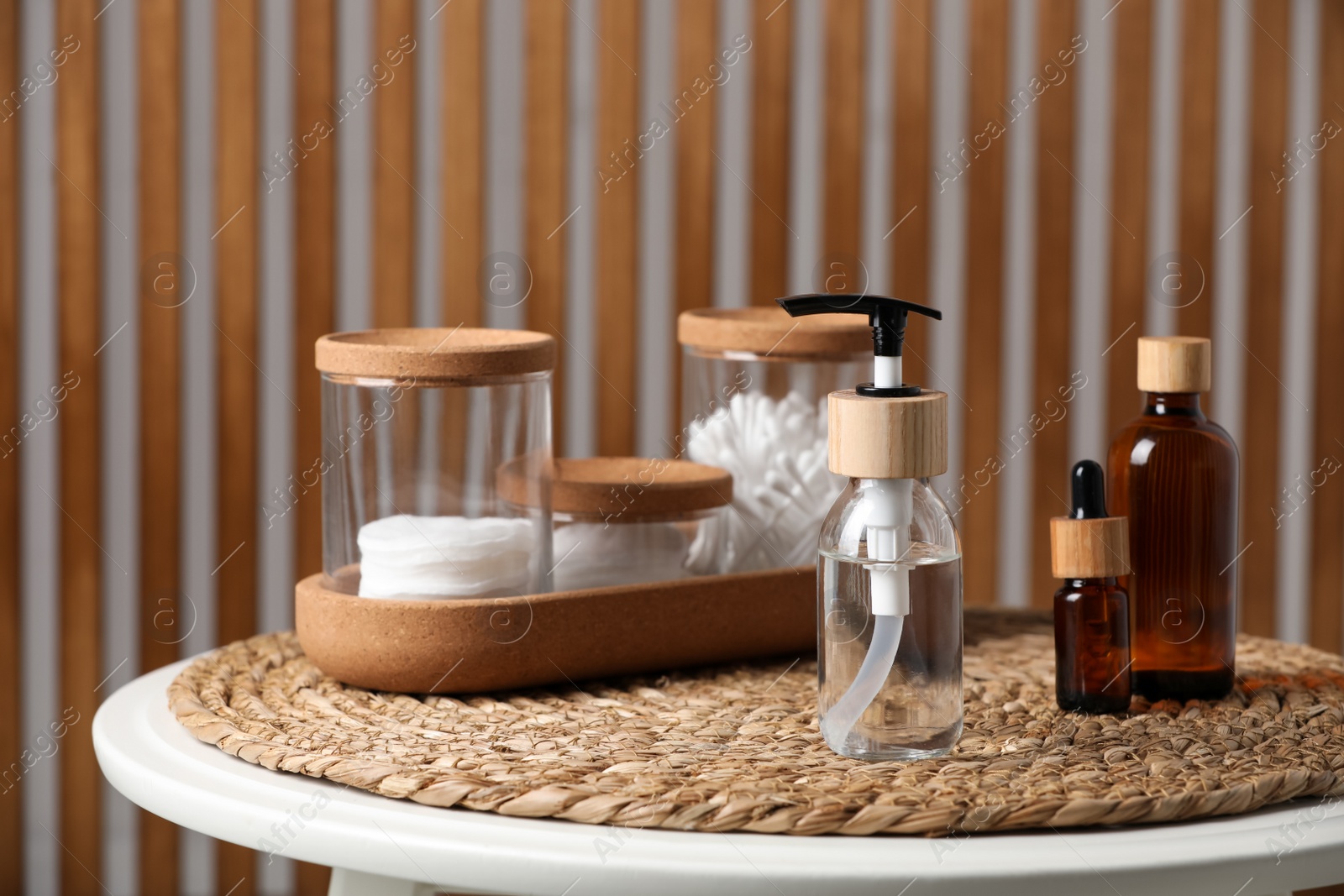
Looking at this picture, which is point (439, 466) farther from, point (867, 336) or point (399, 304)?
point (399, 304)

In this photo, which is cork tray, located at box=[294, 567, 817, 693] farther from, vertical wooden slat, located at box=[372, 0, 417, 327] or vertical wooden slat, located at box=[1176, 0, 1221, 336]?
vertical wooden slat, located at box=[1176, 0, 1221, 336]

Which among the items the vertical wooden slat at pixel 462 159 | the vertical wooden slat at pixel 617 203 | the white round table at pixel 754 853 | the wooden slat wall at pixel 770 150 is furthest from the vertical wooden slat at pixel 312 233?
the white round table at pixel 754 853

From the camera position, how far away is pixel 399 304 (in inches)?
61.1

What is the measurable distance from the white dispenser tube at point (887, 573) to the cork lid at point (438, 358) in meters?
0.26

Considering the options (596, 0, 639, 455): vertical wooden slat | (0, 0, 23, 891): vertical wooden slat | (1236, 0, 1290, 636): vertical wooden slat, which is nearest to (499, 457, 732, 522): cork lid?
(596, 0, 639, 455): vertical wooden slat

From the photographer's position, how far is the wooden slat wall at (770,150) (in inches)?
61.6

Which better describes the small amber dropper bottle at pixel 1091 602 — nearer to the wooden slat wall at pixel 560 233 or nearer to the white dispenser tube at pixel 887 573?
the white dispenser tube at pixel 887 573

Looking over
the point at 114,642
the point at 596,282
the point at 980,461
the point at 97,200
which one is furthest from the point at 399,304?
the point at 980,461

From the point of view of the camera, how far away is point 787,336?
3.11ft

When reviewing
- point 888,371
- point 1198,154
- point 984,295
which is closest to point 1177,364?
point 888,371

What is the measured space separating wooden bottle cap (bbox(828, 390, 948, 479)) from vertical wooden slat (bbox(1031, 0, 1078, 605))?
1000 mm

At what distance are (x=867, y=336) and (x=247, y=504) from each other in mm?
882

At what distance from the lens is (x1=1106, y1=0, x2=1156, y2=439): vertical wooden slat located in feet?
5.26

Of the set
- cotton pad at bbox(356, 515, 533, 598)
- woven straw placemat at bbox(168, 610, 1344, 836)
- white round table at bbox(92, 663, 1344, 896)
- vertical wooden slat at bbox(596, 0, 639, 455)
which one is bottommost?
white round table at bbox(92, 663, 1344, 896)
